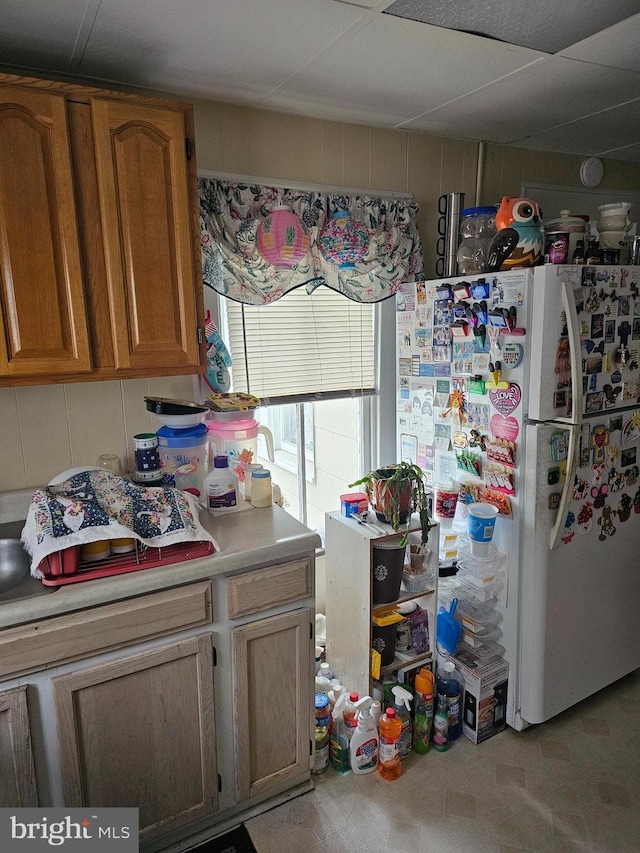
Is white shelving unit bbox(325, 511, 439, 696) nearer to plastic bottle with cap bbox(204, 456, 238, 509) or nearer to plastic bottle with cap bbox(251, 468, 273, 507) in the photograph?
plastic bottle with cap bbox(251, 468, 273, 507)

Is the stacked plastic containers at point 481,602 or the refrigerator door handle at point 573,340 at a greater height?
the refrigerator door handle at point 573,340

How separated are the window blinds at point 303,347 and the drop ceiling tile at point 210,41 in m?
0.76

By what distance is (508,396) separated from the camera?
1993mm

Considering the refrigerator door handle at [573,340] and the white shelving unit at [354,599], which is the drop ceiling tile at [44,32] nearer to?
the refrigerator door handle at [573,340]

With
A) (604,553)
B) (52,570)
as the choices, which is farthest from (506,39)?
(52,570)

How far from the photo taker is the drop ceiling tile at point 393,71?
62.9 inches

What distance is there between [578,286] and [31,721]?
2.07m

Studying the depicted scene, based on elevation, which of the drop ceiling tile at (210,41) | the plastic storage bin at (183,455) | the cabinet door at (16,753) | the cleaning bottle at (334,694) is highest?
the drop ceiling tile at (210,41)

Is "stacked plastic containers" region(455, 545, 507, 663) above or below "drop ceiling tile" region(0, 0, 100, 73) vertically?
below

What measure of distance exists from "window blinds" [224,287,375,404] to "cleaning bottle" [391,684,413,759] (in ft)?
3.94

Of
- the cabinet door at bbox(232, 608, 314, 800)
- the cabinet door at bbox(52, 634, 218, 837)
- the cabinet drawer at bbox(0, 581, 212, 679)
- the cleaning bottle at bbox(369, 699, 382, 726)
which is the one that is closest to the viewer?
the cabinet drawer at bbox(0, 581, 212, 679)

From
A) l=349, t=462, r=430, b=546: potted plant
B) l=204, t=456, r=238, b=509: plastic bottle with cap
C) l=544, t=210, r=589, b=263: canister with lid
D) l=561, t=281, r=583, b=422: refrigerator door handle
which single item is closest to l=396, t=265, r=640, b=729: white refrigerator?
l=561, t=281, r=583, b=422: refrigerator door handle

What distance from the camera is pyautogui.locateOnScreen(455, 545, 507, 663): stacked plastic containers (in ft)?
6.90

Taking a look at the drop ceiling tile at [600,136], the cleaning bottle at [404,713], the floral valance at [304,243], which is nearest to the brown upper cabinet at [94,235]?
the floral valance at [304,243]
